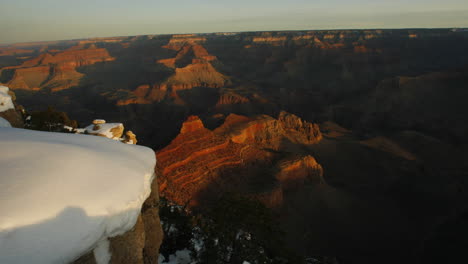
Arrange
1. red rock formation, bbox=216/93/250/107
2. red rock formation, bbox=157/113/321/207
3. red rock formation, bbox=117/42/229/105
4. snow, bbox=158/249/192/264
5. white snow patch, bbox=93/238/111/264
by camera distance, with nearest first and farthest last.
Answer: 1. white snow patch, bbox=93/238/111/264
2. snow, bbox=158/249/192/264
3. red rock formation, bbox=157/113/321/207
4. red rock formation, bbox=216/93/250/107
5. red rock formation, bbox=117/42/229/105

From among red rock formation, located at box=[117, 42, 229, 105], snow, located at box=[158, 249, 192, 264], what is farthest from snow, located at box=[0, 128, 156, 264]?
red rock formation, located at box=[117, 42, 229, 105]

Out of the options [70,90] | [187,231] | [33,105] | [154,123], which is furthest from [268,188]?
[70,90]

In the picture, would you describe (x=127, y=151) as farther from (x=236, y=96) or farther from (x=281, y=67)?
(x=281, y=67)

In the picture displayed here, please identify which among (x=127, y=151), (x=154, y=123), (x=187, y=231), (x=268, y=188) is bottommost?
(x=154, y=123)

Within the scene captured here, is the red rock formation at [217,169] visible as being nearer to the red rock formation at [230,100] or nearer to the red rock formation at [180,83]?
the red rock formation at [230,100]

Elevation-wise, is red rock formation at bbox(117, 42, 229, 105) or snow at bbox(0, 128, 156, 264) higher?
snow at bbox(0, 128, 156, 264)

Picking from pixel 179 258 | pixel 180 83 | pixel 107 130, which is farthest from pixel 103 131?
pixel 180 83

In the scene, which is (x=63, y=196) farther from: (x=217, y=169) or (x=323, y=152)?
(x=323, y=152)

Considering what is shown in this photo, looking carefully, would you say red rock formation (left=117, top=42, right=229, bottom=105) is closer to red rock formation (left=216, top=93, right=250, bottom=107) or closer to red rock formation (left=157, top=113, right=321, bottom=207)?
red rock formation (left=216, top=93, right=250, bottom=107)
